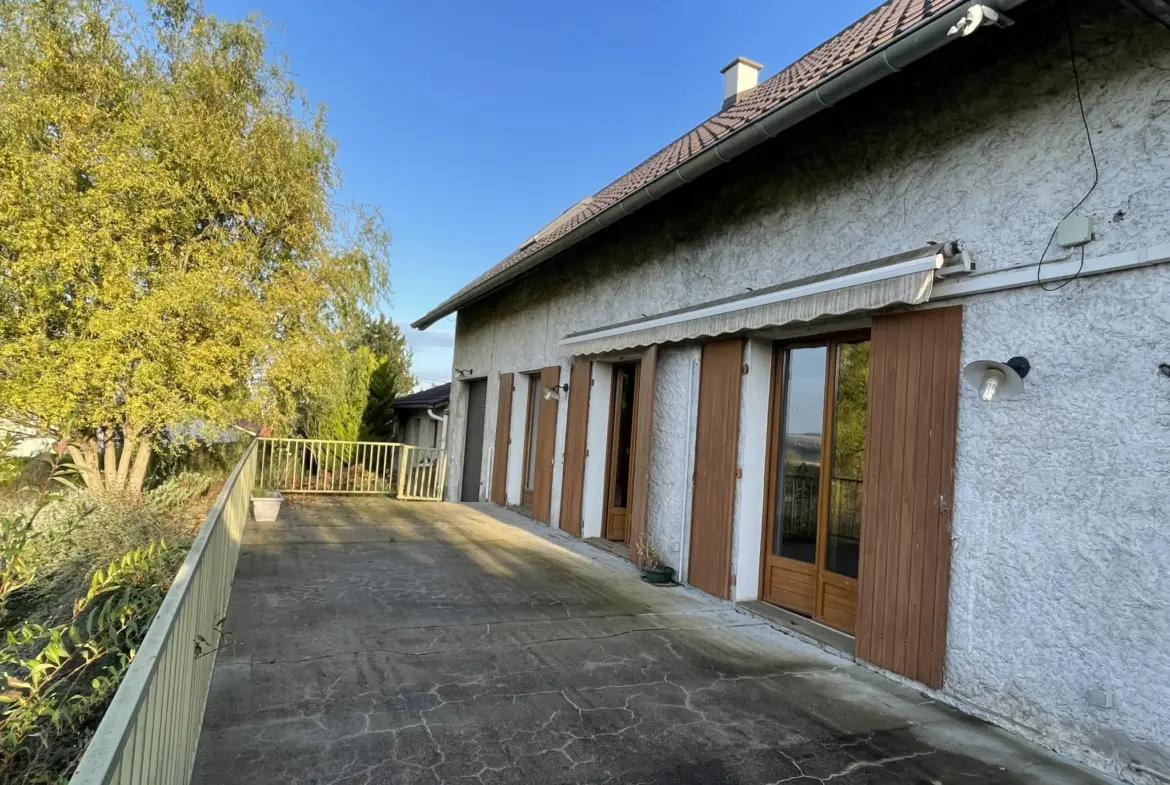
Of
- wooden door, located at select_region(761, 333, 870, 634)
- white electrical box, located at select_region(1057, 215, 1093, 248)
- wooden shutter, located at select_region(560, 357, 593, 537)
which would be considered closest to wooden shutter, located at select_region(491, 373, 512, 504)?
wooden shutter, located at select_region(560, 357, 593, 537)

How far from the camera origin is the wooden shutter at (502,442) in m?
12.5

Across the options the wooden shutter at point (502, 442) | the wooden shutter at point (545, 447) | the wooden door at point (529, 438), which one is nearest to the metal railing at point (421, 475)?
the wooden shutter at point (502, 442)

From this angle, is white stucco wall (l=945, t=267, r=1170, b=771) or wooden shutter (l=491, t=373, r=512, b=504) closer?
white stucco wall (l=945, t=267, r=1170, b=771)

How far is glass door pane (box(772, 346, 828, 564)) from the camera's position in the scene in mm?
5773

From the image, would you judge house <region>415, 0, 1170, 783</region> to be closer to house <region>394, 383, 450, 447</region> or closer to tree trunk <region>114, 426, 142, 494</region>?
tree trunk <region>114, 426, 142, 494</region>

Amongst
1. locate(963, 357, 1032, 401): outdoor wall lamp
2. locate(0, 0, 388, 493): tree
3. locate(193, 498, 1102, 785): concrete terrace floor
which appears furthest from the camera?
locate(0, 0, 388, 493): tree

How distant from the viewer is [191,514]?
28.8ft

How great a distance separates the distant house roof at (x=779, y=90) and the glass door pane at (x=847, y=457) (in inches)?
89.1

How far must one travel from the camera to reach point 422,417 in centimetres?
2550

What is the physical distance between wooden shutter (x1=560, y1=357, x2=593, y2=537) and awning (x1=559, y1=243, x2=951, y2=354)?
1940 millimetres

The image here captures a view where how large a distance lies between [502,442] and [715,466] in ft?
22.3

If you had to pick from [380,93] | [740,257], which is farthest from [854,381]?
[380,93]

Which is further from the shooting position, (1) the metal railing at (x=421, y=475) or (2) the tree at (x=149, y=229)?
(1) the metal railing at (x=421, y=475)

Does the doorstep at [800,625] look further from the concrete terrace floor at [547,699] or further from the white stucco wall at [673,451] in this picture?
the white stucco wall at [673,451]
